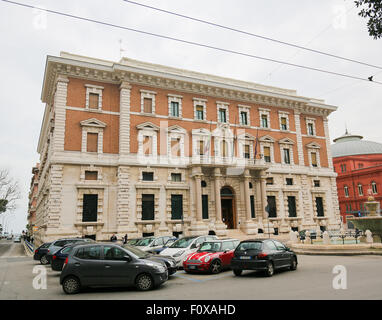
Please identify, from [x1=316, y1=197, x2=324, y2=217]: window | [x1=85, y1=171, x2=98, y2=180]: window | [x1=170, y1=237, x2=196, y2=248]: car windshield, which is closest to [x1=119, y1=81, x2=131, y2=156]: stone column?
[x1=85, y1=171, x2=98, y2=180]: window

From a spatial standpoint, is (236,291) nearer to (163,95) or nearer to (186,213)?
(186,213)

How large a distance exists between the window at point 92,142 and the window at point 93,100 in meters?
2.68

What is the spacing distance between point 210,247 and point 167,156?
1744 centimetres

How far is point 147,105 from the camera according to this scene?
101ft

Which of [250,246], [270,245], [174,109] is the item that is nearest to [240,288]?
[250,246]

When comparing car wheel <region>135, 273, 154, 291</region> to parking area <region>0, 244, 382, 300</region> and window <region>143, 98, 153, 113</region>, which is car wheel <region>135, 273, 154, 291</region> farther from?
window <region>143, 98, 153, 113</region>

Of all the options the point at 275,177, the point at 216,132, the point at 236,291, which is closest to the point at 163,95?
the point at 216,132

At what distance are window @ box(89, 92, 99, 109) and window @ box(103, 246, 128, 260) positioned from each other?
21.5m

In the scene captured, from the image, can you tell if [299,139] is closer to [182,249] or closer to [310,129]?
[310,129]

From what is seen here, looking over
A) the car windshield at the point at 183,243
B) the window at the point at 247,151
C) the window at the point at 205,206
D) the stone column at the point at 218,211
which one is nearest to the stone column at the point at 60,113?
the window at the point at 205,206

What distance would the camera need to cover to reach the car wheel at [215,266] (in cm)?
1271

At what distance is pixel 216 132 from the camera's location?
33.5 meters

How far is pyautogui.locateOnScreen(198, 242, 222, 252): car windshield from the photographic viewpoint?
13.5m
